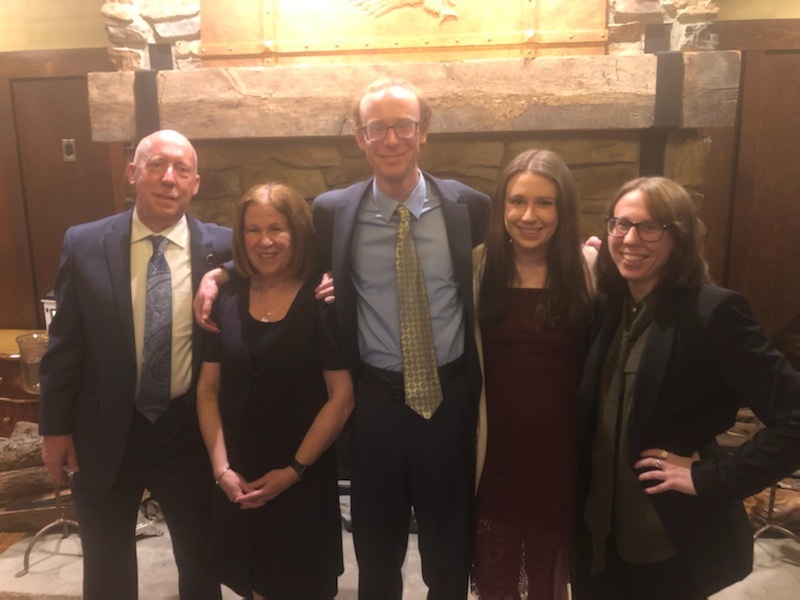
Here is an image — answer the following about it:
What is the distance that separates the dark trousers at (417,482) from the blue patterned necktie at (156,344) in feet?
1.74

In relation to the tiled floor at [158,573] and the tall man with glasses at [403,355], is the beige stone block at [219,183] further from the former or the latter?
the tiled floor at [158,573]

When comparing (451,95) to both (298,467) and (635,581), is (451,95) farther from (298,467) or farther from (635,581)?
(635,581)

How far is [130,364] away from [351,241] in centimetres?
67

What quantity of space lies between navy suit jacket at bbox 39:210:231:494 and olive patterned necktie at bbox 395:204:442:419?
57 centimetres

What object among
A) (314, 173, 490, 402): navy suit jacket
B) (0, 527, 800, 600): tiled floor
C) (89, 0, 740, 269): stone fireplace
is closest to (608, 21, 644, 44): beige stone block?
(89, 0, 740, 269): stone fireplace

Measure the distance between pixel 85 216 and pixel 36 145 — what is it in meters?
0.53

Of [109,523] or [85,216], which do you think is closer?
[109,523]

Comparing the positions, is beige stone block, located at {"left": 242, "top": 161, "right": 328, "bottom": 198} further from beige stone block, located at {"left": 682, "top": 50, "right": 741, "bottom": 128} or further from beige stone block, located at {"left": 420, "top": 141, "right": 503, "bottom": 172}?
beige stone block, located at {"left": 682, "top": 50, "right": 741, "bottom": 128}

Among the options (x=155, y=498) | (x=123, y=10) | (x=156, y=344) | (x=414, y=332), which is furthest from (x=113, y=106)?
(x=414, y=332)

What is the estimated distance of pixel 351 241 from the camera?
169 centimetres

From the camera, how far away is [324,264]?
5.76 feet

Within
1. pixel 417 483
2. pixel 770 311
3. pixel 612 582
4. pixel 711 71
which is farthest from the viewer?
pixel 770 311

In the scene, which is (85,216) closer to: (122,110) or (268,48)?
(122,110)

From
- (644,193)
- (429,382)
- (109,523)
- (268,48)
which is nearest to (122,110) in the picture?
(268,48)
